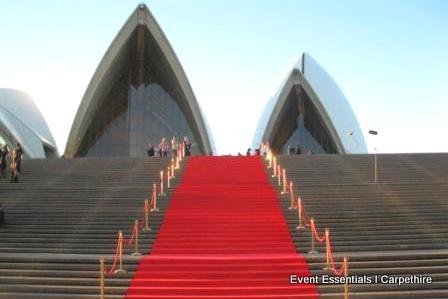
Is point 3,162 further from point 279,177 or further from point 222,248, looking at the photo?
point 222,248

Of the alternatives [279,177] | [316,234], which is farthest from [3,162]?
[316,234]

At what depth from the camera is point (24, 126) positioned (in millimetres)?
35062

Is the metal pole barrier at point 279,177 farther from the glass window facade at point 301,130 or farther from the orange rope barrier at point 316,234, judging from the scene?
the glass window facade at point 301,130

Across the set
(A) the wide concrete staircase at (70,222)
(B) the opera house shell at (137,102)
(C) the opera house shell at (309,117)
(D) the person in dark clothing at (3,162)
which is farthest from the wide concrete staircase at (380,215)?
(C) the opera house shell at (309,117)

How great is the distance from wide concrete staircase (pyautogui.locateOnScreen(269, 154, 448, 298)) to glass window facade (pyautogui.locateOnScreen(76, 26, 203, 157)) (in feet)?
50.6

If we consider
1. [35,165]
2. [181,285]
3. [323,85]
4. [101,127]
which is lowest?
[181,285]

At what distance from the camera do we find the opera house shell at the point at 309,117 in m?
36.0

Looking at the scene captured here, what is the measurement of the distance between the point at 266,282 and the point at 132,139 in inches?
1014

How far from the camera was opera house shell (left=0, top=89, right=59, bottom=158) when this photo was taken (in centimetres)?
3347

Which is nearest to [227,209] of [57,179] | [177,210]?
[177,210]

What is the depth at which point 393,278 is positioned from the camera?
9.15 metres

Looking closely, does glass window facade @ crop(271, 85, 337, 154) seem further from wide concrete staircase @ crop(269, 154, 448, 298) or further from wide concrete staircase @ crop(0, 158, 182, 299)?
wide concrete staircase @ crop(0, 158, 182, 299)

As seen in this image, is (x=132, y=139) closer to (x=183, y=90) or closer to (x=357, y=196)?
(x=183, y=90)

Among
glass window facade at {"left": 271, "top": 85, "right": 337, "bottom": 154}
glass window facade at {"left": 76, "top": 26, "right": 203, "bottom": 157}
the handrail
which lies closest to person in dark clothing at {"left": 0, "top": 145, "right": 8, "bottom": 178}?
the handrail
